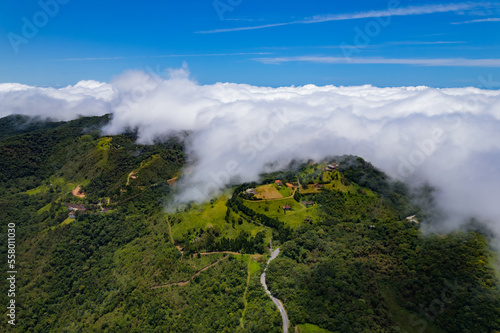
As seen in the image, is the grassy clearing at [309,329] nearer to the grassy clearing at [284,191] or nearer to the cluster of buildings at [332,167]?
the grassy clearing at [284,191]

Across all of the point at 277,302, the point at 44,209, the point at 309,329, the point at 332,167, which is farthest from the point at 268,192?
the point at 44,209

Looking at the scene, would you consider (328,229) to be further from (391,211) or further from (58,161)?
(58,161)

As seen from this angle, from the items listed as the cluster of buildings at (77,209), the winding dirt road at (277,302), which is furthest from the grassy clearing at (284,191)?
the cluster of buildings at (77,209)

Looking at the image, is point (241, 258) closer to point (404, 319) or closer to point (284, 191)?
point (284, 191)

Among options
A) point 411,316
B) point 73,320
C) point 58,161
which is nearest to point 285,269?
point 411,316

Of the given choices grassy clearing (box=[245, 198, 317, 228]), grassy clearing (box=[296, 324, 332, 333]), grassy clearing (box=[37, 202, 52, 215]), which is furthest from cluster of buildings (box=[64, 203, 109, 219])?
grassy clearing (box=[296, 324, 332, 333])

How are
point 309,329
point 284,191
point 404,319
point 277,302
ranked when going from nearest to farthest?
point 309,329, point 404,319, point 277,302, point 284,191
